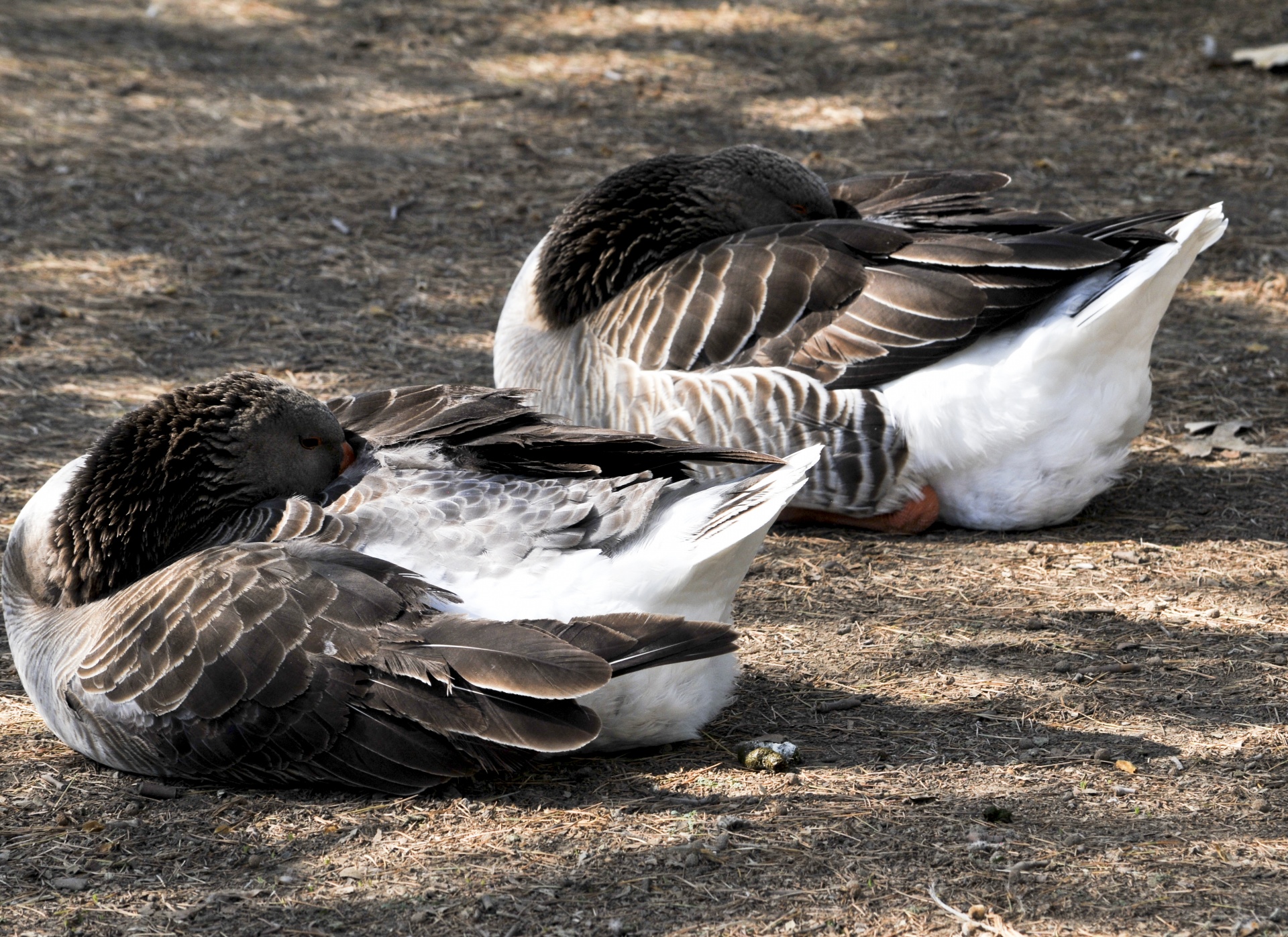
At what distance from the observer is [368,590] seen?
3393 millimetres

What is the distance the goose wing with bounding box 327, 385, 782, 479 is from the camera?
396cm

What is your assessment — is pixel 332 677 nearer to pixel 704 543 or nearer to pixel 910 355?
pixel 704 543

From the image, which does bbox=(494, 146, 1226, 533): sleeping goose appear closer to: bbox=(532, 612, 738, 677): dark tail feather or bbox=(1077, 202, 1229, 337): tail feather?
bbox=(1077, 202, 1229, 337): tail feather

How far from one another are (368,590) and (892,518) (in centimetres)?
262

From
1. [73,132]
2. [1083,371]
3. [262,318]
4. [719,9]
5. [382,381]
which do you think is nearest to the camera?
[1083,371]

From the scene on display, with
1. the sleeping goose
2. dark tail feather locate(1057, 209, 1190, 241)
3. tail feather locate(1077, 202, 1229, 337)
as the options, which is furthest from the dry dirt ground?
dark tail feather locate(1057, 209, 1190, 241)

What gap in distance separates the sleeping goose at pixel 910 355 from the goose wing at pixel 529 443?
1221 millimetres

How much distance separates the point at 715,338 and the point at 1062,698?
206 centimetres

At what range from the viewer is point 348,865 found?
3.19 metres

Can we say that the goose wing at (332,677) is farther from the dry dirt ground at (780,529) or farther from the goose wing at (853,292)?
the goose wing at (853,292)

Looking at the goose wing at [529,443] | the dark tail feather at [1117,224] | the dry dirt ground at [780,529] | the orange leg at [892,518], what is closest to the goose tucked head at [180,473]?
the goose wing at [529,443]

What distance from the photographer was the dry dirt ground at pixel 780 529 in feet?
10.1

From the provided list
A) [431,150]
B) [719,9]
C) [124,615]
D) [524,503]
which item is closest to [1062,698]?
[524,503]

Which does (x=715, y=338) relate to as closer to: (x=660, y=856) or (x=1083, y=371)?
(x=1083, y=371)
